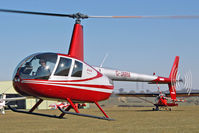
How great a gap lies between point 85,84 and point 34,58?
2.32 m

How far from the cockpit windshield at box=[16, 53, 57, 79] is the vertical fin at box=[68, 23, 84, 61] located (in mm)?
1942

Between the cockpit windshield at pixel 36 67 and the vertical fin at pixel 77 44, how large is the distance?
194 centimetres

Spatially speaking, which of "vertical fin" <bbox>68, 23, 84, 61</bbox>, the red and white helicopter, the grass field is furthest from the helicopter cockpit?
the grass field

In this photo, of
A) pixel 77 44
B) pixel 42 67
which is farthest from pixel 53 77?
pixel 77 44

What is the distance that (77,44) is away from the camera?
13.3 meters

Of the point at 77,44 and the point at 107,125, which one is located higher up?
the point at 77,44

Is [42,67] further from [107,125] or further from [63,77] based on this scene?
[107,125]

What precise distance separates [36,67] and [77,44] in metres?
2.77

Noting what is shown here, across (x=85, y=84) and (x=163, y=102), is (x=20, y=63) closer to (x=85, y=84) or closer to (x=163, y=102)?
(x=85, y=84)

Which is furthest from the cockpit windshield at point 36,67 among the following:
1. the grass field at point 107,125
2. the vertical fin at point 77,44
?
the grass field at point 107,125

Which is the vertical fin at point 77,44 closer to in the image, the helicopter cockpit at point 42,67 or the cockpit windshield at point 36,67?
the helicopter cockpit at point 42,67

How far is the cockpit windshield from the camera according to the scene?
35.8ft

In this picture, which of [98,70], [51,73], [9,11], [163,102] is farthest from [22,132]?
[163,102]

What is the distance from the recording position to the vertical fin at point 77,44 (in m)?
13.0
